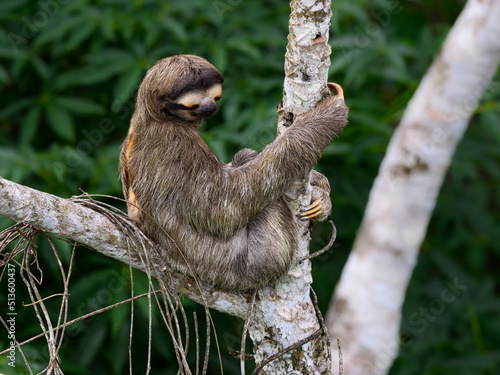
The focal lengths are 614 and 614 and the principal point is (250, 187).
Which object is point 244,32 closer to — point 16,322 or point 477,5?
point 477,5

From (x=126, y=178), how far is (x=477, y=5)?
10.4 ft

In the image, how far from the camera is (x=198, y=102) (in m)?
3.17

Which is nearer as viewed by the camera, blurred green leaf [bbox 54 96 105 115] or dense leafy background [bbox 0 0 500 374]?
dense leafy background [bbox 0 0 500 374]

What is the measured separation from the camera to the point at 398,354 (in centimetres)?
574

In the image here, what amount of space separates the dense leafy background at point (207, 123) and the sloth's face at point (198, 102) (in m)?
1.24

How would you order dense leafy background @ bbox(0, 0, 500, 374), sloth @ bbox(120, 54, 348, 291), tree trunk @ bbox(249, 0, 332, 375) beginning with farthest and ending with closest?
dense leafy background @ bbox(0, 0, 500, 374)
sloth @ bbox(120, 54, 348, 291)
tree trunk @ bbox(249, 0, 332, 375)

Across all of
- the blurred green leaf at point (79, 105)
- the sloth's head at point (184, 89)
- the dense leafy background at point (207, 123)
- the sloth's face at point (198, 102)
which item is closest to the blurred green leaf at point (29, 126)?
the dense leafy background at point (207, 123)

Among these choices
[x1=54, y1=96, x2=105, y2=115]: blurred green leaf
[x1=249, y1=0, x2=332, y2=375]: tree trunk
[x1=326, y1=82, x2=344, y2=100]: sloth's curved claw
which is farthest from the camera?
[x1=54, y1=96, x2=105, y2=115]: blurred green leaf

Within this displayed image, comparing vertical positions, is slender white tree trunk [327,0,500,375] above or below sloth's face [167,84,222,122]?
below

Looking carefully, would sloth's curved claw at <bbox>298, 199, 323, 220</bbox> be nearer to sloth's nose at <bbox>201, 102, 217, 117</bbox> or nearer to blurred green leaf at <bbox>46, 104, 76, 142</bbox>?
sloth's nose at <bbox>201, 102, 217, 117</bbox>

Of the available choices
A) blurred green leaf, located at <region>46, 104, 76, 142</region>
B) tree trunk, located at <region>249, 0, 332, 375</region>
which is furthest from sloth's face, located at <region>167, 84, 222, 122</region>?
blurred green leaf, located at <region>46, 104, 76, 142</region>

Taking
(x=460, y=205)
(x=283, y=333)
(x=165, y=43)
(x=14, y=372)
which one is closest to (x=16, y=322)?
(x=14, y=372)

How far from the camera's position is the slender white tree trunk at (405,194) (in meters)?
4.99

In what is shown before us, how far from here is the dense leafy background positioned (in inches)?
192
